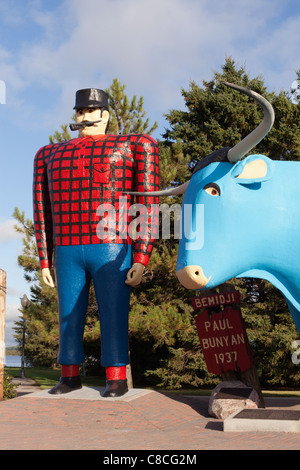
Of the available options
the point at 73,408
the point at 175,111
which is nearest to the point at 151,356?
the point at 175,111

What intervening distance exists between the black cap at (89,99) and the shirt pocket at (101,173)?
83 centimetres

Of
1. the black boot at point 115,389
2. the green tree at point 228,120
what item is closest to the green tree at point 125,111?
the green tree at point 228,120

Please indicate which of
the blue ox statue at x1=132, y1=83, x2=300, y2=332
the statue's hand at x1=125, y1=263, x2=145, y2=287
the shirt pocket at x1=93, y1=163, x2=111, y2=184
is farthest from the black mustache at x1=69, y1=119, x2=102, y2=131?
the blue ox statue at x1=132, y1=83, x2=300, y2=332

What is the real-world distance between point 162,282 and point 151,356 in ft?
6.56

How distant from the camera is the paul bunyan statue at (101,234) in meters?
6.25

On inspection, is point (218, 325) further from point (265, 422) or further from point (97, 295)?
point (265, 422)

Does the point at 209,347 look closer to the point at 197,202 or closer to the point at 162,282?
the point at 197,202

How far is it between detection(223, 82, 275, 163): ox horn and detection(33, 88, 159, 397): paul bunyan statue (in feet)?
6.26

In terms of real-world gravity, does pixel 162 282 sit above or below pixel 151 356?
above

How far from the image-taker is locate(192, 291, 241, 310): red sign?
22.2 ft

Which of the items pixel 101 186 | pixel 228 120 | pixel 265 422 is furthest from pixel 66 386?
pixel 228 120

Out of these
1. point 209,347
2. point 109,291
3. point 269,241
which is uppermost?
point 269,241

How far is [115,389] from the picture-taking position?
6.14 metres

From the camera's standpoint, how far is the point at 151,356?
42.8ft
